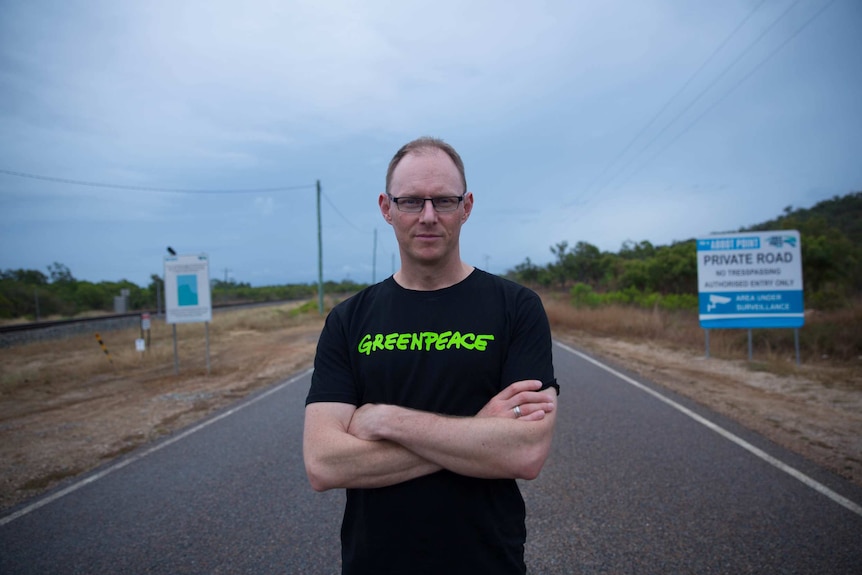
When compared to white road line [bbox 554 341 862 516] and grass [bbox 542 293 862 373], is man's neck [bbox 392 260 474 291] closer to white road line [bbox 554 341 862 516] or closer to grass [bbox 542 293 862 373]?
white road line [bbox 554 341 862 516]

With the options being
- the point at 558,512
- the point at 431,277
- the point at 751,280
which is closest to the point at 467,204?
the point at 431,277

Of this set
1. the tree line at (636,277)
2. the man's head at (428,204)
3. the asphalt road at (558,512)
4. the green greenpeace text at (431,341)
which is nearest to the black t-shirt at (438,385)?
the green greenpeace text at (431,341)

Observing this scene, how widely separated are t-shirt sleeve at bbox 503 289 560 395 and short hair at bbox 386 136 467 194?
1.85ft

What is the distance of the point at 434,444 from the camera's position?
175 cm

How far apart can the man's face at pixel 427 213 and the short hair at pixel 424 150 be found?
19 millimetres

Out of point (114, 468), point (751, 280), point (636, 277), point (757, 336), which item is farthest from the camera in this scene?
point (636, 277)

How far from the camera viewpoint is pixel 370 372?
74.5 inches

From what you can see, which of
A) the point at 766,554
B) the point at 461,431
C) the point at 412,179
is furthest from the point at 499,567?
the point at 766,554

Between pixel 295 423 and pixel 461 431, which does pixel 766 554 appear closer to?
pixel 461 431

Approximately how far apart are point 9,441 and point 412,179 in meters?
7.57

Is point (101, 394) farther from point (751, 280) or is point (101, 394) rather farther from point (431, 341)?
point (751, 280)

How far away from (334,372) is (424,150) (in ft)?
2.97

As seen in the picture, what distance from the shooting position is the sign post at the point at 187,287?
12586 mm

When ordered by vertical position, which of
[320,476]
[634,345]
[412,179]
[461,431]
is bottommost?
[634,345]
